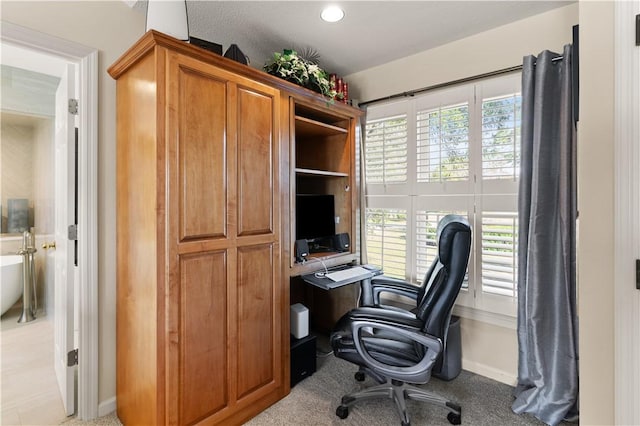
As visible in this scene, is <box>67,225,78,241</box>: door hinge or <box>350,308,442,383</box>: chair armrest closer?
→ <box>350,308,442,383</box>: chair armrest

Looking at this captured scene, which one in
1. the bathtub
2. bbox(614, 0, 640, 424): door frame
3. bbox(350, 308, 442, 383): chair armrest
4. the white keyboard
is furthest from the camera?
the bathtub

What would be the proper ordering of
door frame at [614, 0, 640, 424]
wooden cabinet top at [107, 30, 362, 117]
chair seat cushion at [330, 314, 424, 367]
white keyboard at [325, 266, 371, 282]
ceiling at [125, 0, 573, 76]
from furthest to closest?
white keyboard at [325, 266, 371, 282]
ceiling at [125, 0, 573, 76]
chair seat cushion at [330, 314, 424, 367]
wooden cabinet top at [107, 30, 362, 117]
door frame at [614, 0, 640, 424]

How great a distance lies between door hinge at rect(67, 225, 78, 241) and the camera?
1.83 m

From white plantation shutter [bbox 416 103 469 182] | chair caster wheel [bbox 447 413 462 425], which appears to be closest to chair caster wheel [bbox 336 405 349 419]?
chair caster wheel [bbox 447 413 462 425]

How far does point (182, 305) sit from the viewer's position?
154 centimetres

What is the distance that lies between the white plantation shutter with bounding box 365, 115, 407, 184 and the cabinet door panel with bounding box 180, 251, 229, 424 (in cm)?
168

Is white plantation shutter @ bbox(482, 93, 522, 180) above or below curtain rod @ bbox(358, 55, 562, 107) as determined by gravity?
Answer: below

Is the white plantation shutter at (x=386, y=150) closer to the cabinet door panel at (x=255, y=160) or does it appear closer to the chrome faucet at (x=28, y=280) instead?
the cabinet door panel at (x=255, y=160)

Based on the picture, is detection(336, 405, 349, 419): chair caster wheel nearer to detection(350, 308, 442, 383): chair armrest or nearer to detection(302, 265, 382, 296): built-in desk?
detection(350, 308, 442, 383): chair armrest

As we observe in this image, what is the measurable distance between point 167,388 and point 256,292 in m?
0.64

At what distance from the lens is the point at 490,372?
2.29 metres

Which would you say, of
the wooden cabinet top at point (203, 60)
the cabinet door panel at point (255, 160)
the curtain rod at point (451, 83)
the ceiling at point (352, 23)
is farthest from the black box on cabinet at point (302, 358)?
the ceiling at point (352, 23)

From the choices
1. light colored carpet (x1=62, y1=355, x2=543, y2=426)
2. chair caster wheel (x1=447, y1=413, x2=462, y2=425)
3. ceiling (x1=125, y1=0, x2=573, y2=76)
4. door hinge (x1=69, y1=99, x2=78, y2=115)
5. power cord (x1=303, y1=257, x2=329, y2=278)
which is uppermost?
ceiling (x1=125, y1=0, x2=573, y2=76)

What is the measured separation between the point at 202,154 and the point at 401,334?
141 centimetres
